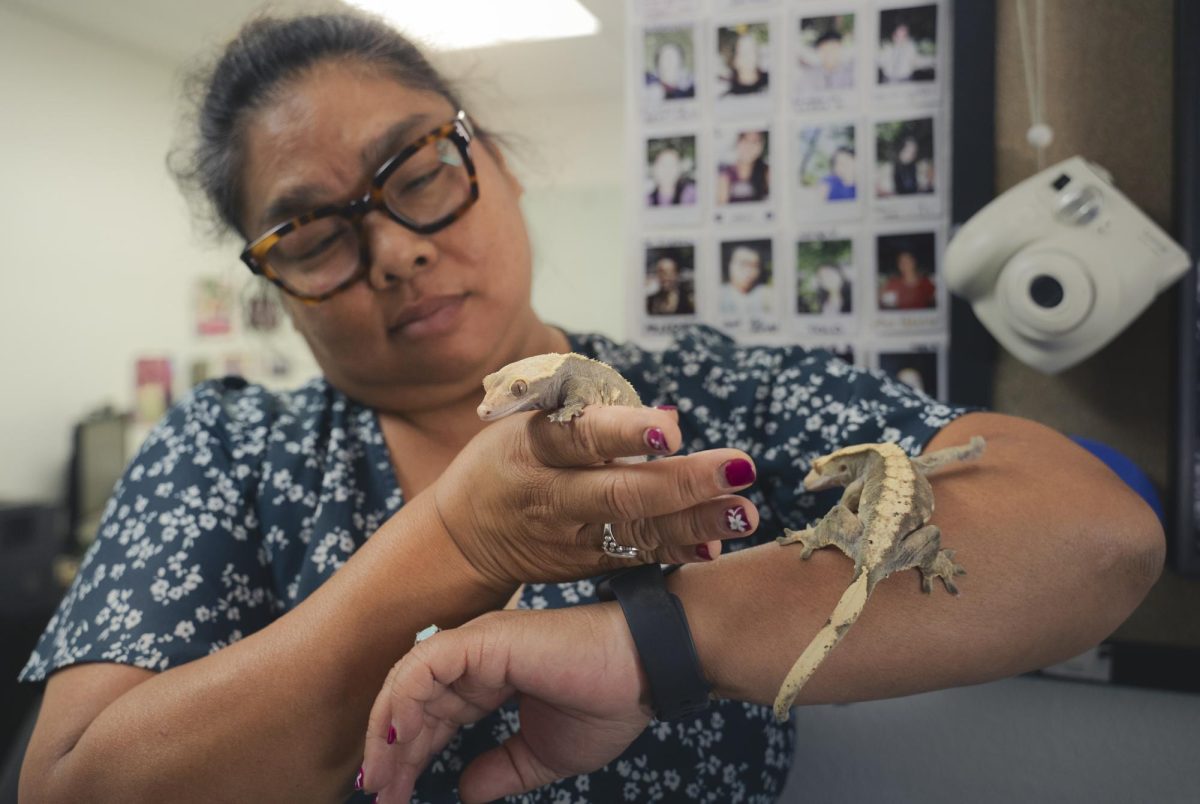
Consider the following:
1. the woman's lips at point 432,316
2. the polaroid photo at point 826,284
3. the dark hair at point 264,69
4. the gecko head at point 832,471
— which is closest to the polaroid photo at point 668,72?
the polaroid photo at point 826,284

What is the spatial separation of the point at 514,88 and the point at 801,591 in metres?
1.30

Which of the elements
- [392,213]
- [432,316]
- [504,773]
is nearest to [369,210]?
[392,213]

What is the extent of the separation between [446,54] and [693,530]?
91cm

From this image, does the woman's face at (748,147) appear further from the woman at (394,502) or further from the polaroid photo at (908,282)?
the woman at (394,502)

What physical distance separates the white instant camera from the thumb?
88 centimetres

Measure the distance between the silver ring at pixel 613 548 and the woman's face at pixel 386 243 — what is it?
40cm

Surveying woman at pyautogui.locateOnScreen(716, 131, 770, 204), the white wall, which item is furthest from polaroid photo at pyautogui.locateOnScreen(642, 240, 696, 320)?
the white wall

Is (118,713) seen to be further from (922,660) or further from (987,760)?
(987,760)

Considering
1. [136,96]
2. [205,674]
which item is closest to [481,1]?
[205,674]

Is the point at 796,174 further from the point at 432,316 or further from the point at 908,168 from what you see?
the point at 432,316

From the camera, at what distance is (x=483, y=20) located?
161cm

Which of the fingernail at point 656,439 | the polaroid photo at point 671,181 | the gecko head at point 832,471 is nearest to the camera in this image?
the fingernail at point 656,439

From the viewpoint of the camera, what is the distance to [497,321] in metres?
0.96

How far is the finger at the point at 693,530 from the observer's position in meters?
0.56
